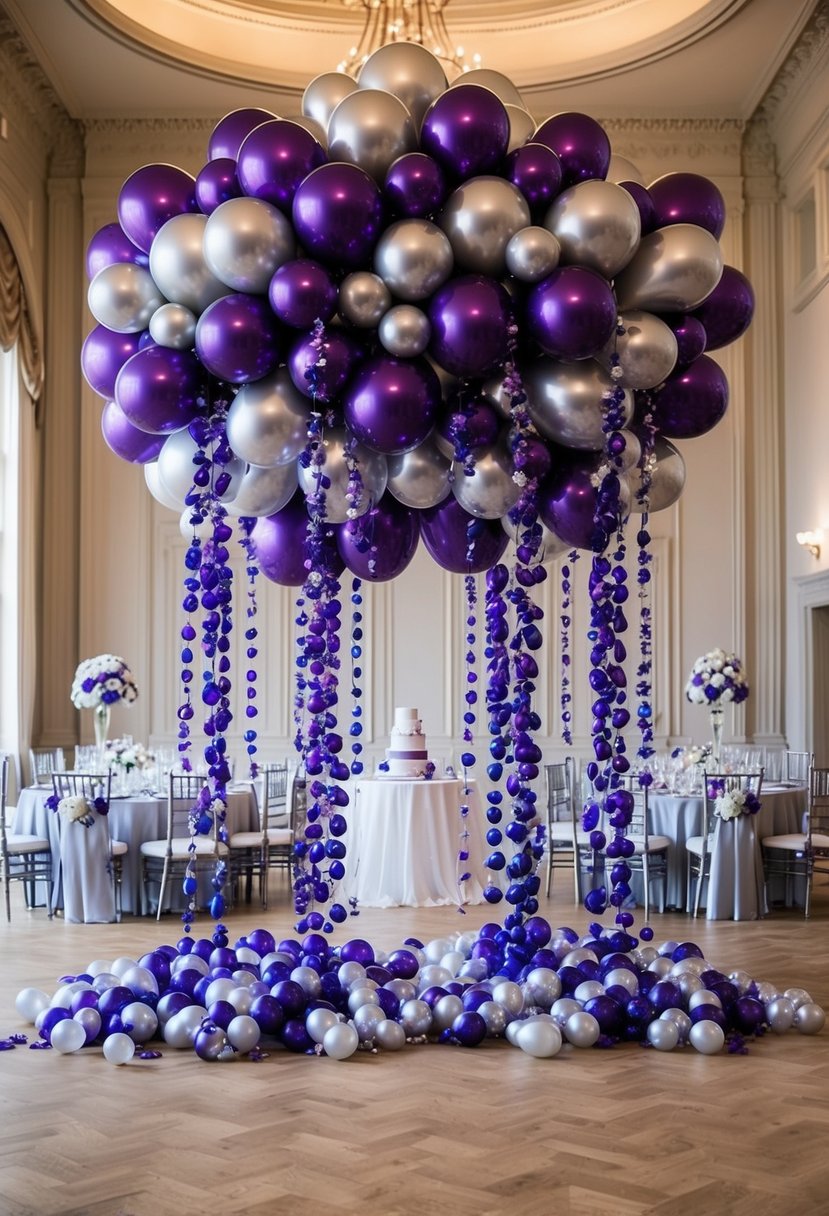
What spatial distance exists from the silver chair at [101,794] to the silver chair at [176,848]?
0.50ft

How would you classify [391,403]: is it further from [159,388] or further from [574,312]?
[159,388]

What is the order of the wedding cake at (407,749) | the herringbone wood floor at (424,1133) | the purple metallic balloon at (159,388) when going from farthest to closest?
the wedding cake at (407,749) → the purple metallic balloon at (159,388) → the herringbone wood floor at (424,1133)

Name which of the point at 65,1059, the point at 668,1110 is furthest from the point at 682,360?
the point at 65,1059

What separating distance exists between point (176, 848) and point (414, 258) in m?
4.76

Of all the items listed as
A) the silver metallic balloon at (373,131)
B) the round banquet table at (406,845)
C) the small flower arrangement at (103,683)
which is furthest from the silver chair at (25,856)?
the silver metallic balloon at (373,131)

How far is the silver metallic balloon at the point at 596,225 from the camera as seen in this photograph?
4461 millimetres

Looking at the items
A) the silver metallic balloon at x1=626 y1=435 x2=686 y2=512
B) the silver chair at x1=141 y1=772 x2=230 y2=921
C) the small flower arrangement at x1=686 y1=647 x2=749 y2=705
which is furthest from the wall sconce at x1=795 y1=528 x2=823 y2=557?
the silver metallic balloon at x1=626 y1=435 x2=686 y2=512

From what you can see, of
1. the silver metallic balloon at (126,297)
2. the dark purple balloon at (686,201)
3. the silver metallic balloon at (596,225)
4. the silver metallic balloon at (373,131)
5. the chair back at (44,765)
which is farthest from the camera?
the chair back at (44,765)

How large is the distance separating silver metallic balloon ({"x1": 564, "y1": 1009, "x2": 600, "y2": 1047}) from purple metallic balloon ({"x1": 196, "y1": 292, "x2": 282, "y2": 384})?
2634 mm

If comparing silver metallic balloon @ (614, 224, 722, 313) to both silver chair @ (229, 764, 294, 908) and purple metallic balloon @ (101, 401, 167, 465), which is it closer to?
purple metallic balloon @ (101, 401, 167, 465)

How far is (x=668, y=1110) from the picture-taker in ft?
13.9

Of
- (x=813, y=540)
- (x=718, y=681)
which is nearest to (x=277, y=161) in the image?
(x=718, y=681)

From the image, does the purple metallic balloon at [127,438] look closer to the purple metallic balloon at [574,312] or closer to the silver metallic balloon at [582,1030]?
the purple metallic balloon at [574,312]

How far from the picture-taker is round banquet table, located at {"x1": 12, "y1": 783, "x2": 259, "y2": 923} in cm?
Result: 789
